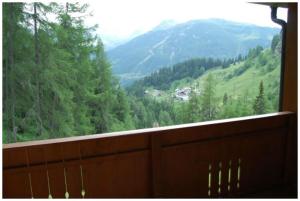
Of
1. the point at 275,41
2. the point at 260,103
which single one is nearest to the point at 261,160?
the point at 260,103

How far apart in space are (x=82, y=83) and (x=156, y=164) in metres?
2.68

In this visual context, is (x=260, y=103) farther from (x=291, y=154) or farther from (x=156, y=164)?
(x=156, y=164)

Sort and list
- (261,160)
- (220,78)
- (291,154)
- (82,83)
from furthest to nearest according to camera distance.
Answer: (82,83), (220,78), (291,154), (261,160)

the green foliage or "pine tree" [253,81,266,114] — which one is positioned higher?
the green foliage

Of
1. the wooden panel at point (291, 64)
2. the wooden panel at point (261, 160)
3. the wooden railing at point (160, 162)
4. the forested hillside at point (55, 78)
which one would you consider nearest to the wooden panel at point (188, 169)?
the wooden railing at point (160, 162)

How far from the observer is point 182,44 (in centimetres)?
434

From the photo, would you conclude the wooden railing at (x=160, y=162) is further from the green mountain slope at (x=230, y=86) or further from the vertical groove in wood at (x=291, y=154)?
the green mountain slope at (x=230, y=86)

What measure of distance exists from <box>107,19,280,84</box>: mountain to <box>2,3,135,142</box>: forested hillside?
14.7 inches

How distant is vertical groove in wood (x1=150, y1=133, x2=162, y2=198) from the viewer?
7.78 ft

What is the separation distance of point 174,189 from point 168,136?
50 centimetres

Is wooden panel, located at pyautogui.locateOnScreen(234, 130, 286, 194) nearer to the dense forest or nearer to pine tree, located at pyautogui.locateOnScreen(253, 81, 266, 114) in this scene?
the dense forest

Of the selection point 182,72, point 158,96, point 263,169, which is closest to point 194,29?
point 182,72

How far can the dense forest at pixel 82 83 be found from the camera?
4195 millimetres

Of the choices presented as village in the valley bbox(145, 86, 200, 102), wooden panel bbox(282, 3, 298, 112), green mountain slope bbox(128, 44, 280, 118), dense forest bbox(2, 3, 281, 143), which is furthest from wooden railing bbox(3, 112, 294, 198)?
village in the valley bbox(145, 86, 200, 102)
